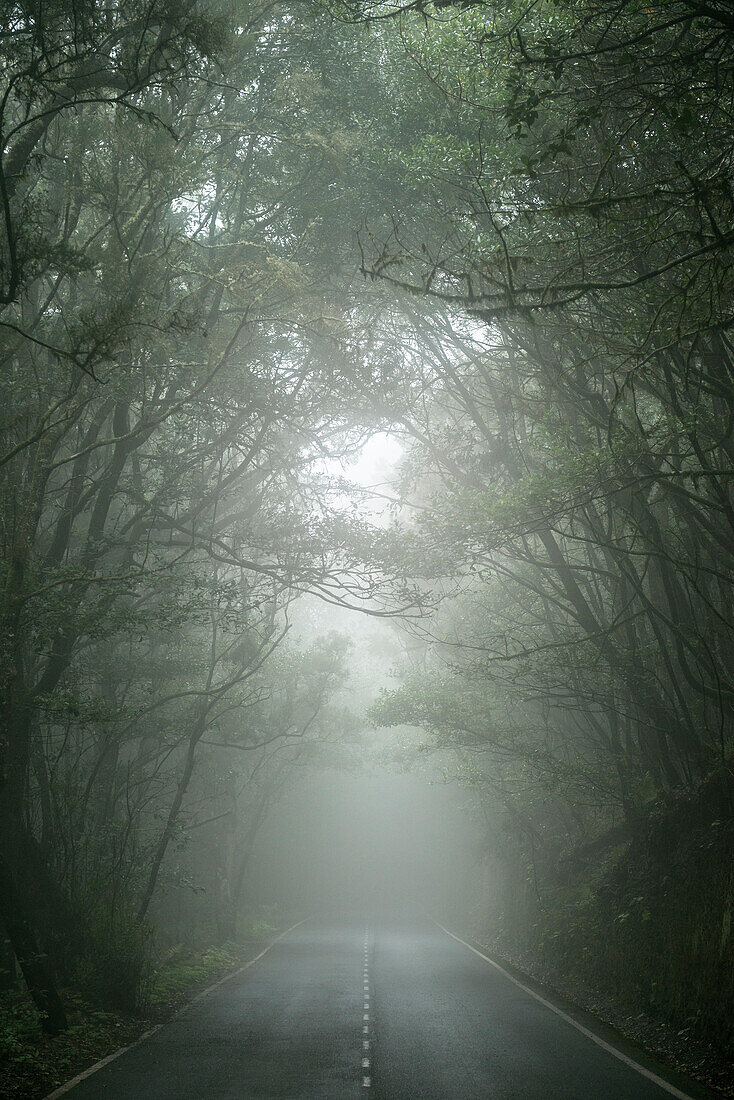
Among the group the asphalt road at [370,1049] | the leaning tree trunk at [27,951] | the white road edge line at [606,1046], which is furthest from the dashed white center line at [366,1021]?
the leaning tree trunk at [27,951]

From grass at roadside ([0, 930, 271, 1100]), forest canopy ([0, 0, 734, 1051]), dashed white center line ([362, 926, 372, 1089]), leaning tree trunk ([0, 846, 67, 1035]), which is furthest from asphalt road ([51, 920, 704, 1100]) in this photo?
forest canopy ([0, 0, 734, 1051])

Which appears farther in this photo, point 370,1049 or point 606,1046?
point 370,1049

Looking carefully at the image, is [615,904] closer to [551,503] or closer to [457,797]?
[551,503]

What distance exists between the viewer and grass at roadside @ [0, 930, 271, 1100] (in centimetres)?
737

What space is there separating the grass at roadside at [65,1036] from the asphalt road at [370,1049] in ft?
1.09

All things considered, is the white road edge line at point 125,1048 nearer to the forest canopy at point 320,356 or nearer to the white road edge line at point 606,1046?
the forest canopy at point 320,356

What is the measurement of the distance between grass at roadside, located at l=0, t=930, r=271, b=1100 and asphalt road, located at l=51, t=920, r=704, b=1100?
1.09ft

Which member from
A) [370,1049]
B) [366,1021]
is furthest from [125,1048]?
[366,1021]

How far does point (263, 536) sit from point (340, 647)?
14.8 meters

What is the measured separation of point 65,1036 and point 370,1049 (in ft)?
10.8

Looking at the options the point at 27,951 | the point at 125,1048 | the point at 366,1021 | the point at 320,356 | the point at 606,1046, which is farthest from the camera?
the point at 320,356

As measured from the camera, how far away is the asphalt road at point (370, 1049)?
7051mm

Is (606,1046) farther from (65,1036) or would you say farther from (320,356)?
(320,356)

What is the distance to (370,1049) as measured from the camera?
889 cm
